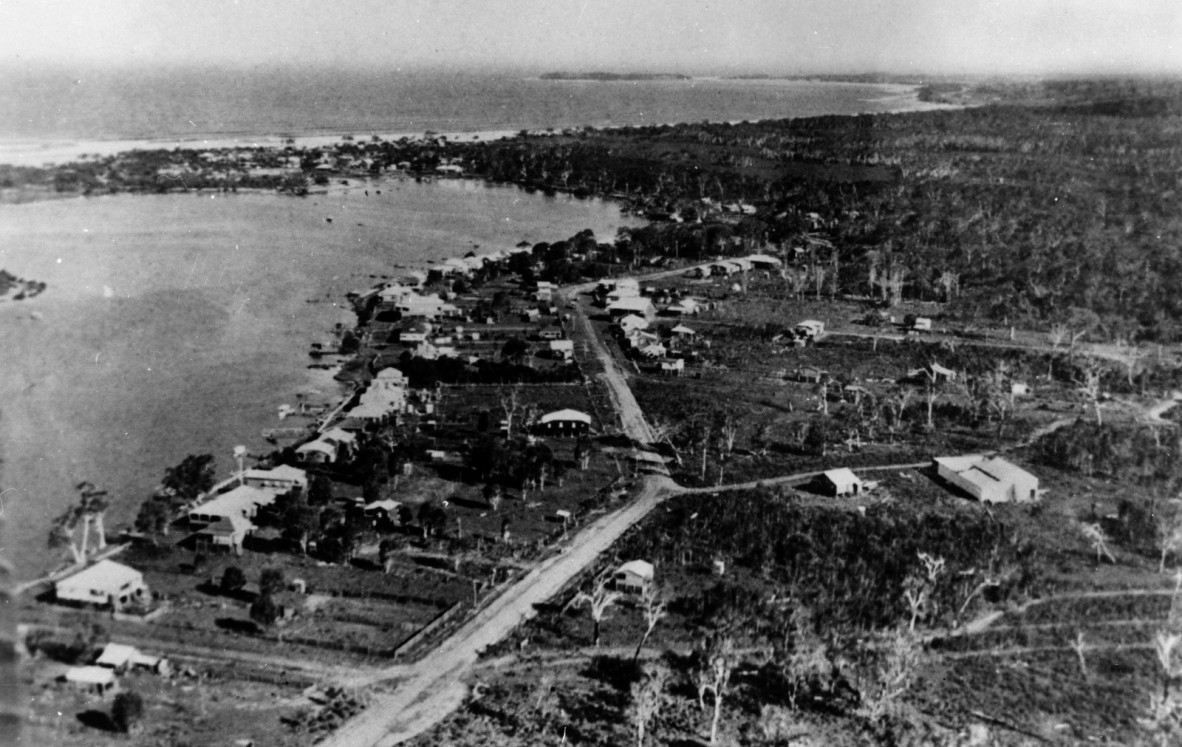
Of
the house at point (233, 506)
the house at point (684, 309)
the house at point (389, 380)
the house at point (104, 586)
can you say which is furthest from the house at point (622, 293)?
the house at point (104, 586)

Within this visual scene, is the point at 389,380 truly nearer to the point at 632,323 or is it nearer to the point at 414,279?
the point at 632,323

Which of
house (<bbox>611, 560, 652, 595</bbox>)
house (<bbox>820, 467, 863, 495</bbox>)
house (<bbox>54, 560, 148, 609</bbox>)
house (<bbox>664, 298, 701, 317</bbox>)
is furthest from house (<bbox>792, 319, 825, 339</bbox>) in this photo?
house (<bbox>54, 560, 148, 609</bbox>)

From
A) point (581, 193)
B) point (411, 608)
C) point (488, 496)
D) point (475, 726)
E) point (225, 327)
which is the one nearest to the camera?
point (475, 726)

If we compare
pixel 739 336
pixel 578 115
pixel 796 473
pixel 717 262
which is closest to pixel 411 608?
pixel 796 473

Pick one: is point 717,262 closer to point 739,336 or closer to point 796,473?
point 739,336

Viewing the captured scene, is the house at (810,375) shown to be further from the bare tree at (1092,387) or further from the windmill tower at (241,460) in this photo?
the windmill tower at (241,460)

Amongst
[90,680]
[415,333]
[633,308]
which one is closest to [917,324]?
[633,308]
